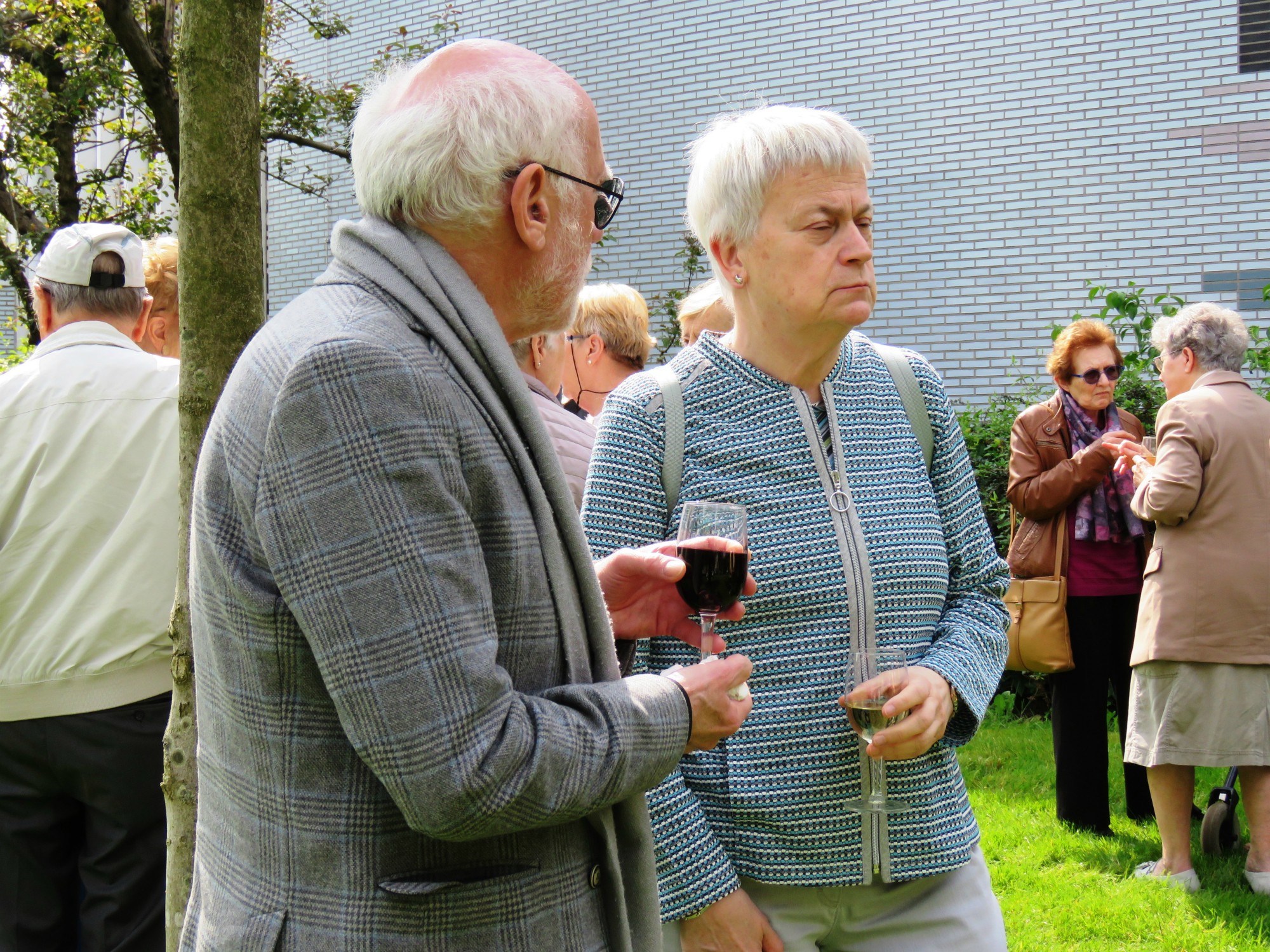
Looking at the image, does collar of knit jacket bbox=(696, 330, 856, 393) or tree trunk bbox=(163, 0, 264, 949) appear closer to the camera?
collar of knit jacket bbox=(696, 330, 856, 393)

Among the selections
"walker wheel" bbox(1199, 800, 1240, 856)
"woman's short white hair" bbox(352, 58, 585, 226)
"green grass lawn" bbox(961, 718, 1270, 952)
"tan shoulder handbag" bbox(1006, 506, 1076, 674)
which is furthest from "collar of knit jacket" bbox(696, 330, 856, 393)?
"walker wheel" bbox(1199, 800, 1240, 856)

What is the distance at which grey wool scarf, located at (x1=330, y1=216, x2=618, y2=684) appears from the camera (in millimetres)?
1549

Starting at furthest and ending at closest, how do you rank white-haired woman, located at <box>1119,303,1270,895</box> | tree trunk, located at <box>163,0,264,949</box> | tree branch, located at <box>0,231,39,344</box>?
tree branch, located at <box>0,231,39,344</box>
white-haired woman, located at <box>1119,303,1270,895</box>
tree trunk, located at <box>163,0,264,949</box>

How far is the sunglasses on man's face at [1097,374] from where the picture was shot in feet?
20.1

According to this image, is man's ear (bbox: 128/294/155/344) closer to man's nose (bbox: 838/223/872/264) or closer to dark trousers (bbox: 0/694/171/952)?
dark trousers (bbox: 0/694/171/952)

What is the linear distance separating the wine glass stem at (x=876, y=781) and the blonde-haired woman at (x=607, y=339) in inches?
112

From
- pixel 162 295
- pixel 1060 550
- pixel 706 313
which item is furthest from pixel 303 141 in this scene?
pixel 1060 550

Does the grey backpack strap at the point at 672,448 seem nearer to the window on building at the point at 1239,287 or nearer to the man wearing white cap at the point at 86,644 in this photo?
the man wearing white cap at the point at 86,644

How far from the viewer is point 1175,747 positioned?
530cm

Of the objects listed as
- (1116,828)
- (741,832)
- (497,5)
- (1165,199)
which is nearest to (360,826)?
(741,832)

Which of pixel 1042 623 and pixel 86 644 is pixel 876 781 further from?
pixel 1042 623

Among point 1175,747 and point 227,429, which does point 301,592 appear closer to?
point 227,429

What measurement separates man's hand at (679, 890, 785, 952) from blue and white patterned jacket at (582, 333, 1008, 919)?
31 millimetres

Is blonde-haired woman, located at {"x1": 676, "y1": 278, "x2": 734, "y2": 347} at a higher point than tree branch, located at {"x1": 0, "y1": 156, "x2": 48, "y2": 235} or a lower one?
lower
